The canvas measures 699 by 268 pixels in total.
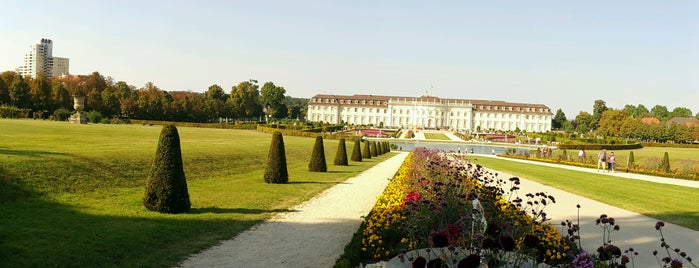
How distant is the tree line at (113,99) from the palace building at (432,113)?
32.9m

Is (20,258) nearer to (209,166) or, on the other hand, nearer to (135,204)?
(135,204)

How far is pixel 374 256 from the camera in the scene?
596cm

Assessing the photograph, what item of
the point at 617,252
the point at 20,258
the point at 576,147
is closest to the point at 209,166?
the point at 20,258

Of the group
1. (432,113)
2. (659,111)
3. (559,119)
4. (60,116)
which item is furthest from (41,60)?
(659,111)

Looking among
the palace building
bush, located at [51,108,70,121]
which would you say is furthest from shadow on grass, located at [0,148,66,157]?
the palace building

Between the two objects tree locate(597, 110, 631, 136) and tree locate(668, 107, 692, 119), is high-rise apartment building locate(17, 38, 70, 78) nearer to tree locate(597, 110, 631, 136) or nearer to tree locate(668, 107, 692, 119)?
tree locate(597, 110, 631, 136)

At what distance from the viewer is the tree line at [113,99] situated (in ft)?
168

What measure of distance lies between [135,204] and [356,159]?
16438mm

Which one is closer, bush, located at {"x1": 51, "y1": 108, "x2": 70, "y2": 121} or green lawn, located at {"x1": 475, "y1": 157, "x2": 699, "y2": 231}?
green lawn, located at {"x1": 475, "y1": 157, "x2": 699, "y2": 231}

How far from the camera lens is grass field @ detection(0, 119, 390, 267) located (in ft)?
20.5

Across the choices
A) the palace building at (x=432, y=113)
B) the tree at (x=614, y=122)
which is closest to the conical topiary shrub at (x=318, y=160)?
the tree at (x=614, y=122)

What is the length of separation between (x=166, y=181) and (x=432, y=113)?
112 m

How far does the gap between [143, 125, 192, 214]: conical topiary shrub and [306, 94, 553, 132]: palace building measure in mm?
109959

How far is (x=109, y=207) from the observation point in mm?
9273
